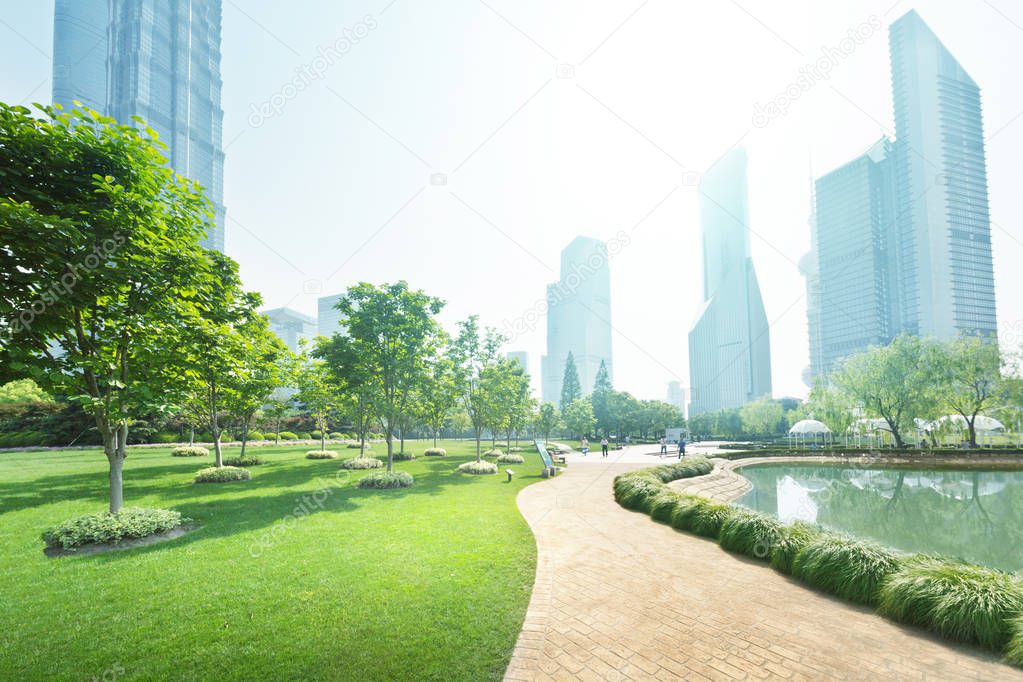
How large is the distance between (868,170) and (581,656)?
181 metres

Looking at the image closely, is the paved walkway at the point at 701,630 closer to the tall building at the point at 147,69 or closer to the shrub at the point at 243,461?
the shrub at the point at 243,461

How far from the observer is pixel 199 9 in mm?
150125

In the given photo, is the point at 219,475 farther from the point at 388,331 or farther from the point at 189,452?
the point at 189,452

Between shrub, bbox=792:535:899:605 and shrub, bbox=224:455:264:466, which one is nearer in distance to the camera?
shrub, bbox=792:535:899:605

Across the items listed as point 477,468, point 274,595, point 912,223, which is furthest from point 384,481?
point 912,223

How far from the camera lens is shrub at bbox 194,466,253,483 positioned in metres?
15.4

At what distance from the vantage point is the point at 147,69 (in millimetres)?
127062

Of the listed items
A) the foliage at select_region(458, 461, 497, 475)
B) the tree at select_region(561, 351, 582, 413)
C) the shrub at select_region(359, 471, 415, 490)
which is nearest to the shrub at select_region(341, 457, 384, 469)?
the foliage at select_region(458, 461, 497, 475)

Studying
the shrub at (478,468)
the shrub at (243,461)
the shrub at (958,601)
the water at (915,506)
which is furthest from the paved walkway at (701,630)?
the shrub at (243,461)

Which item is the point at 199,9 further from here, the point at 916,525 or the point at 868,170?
the point at 868,170

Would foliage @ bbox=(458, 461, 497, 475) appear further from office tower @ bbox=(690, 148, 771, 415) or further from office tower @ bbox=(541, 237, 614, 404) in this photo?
office tower @ bbox=(541, 237, 614, 404)

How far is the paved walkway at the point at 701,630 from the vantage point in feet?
14.2

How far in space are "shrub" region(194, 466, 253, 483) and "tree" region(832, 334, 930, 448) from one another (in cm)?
4126

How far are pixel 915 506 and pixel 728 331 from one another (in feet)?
436
